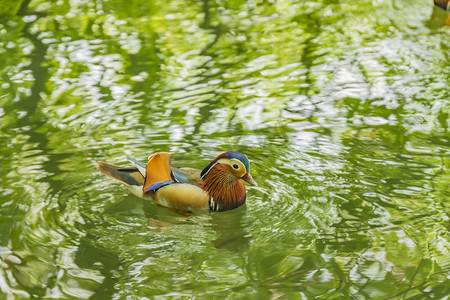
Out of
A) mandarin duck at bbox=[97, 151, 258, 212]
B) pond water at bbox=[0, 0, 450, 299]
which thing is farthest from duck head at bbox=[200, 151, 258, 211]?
pond water at bbox=[0, 0, 450, 299]

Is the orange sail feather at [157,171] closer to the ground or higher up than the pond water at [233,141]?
higher up

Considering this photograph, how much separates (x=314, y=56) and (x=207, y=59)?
4.89 ft

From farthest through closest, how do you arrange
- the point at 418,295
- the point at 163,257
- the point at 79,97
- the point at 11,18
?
1. the point at 11,18
2. the point at 79,97
3. the point at 163,257
4. the point at 418,295

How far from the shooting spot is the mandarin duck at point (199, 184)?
6422mm

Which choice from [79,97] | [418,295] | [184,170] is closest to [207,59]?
[79,97]

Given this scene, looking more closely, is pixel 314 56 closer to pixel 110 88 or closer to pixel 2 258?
pixel 110 88

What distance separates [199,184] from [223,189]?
29cm

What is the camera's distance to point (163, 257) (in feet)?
18.4

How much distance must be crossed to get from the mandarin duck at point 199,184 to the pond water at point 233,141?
13cm

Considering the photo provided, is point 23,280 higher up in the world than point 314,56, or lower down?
higher up

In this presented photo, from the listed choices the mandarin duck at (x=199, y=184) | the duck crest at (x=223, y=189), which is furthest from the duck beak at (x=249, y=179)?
the duck crest at (x=223, y=189)

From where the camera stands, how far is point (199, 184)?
21.6ft

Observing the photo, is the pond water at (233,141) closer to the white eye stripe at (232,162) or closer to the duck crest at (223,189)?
the duck crest at (223,189)

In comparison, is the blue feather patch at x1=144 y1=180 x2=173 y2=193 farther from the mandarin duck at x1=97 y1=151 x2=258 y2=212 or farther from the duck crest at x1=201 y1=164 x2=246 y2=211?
the duck crest at x1=201 y1=164 x2=246 y2=211
